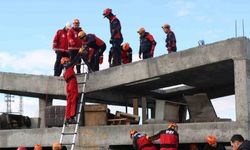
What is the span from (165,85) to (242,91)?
4.36 metres

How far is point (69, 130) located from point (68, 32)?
10.9 feet

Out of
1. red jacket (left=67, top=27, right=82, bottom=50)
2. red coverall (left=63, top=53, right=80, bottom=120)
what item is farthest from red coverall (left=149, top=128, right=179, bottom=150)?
red jacket (left=67, top=27, right=82, bottom=50)

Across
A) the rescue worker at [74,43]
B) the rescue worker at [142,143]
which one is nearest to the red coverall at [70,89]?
the rescue worker at [74,43]

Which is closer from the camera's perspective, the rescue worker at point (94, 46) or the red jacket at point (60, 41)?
the rescue worker at point (94, 46)

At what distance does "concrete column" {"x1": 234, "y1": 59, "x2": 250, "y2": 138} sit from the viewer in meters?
13.4

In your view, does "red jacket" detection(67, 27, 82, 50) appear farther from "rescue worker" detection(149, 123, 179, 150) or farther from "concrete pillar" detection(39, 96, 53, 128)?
"rescue worker" detection(149, 123, 179, 150)

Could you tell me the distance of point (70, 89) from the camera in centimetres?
1512

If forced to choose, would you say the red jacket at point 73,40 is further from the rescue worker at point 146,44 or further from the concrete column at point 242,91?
the concrete column at point 242,91

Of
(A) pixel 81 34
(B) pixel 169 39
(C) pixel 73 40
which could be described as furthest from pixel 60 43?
(B) pixel 169 39

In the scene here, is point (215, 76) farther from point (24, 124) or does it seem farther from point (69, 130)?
point (24, 124)

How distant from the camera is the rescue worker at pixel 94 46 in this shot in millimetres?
16016

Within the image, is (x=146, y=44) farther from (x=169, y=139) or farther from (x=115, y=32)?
(x=169, y=139)

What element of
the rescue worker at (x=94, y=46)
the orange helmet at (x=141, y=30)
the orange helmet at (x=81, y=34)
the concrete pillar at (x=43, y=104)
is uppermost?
the orange helmet at (x=141, y=30)

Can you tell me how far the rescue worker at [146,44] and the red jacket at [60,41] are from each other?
2.54m
